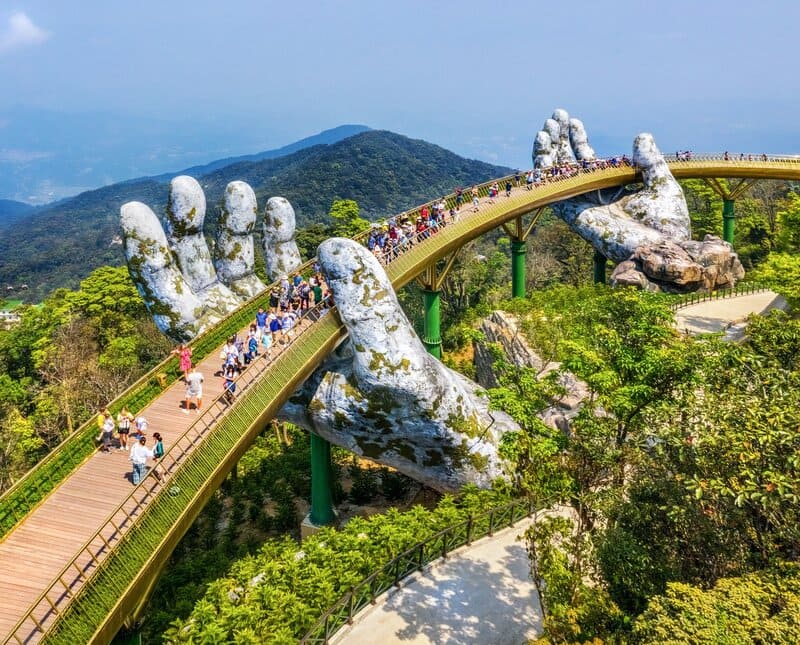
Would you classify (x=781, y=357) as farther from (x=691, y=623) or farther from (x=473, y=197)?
(x=473, y=197)

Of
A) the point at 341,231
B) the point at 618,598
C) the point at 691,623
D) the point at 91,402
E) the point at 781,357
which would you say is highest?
the point at 341,231

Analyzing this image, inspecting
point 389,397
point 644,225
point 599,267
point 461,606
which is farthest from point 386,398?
point 599,267

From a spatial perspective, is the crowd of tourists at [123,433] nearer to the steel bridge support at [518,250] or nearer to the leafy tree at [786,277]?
the leafy tree at [786,277]

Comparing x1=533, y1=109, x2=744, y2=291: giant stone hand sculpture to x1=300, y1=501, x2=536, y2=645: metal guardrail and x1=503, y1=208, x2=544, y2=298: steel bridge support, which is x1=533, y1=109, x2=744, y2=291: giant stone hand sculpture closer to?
x1=503, y1=208, x2=544, y2=298: steel bridge support

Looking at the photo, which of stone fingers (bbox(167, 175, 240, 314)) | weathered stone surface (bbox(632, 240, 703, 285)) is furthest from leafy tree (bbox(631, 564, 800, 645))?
weathered stone surface (bbox(632, 240, 703, 285))

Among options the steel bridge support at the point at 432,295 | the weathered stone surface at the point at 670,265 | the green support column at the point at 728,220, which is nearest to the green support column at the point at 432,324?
the steel bridge support at the point at 432,295

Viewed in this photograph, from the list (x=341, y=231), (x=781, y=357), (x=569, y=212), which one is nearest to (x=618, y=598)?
(x=781, y=357)
